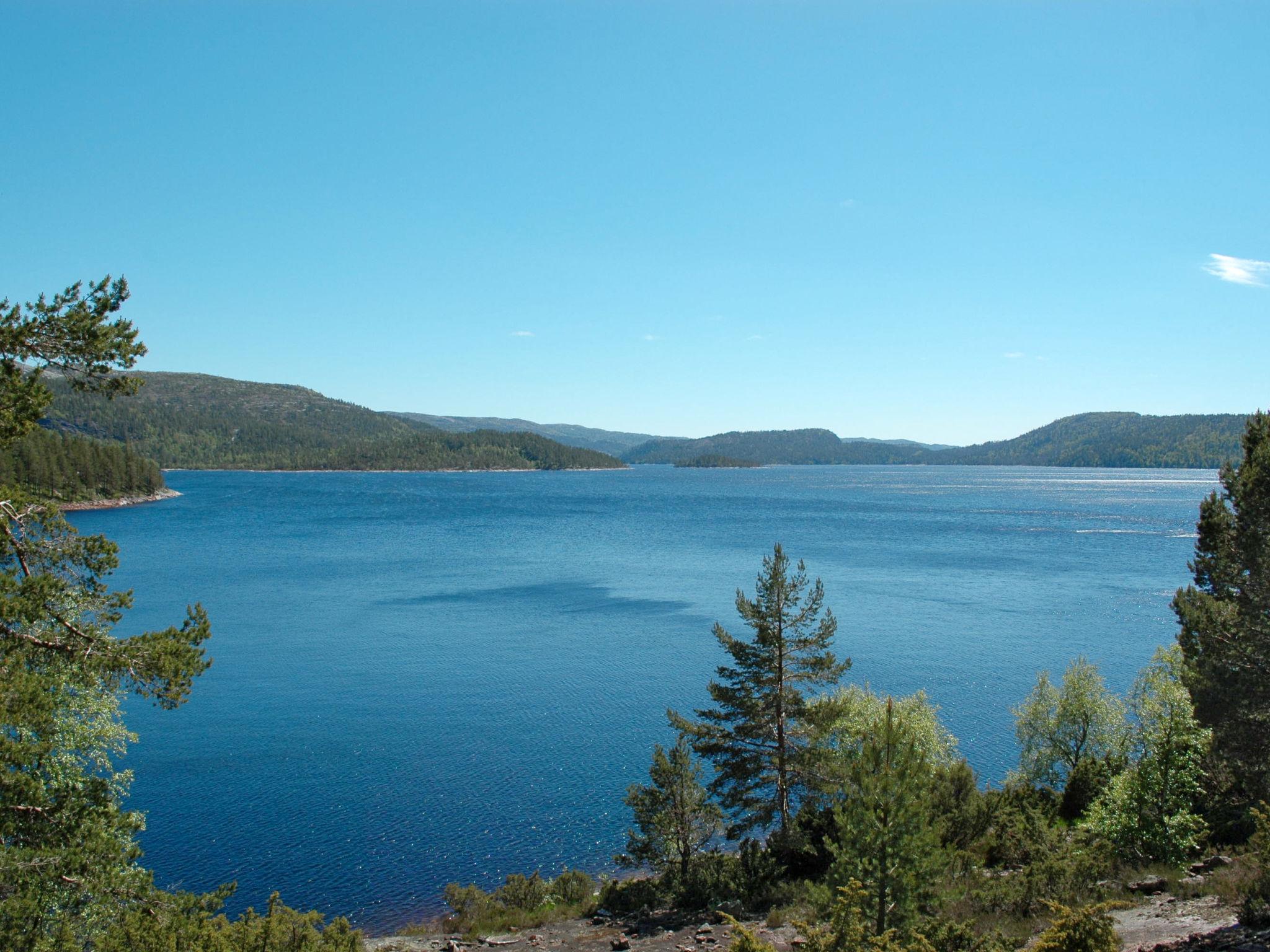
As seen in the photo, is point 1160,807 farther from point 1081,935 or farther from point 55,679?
point 55,679

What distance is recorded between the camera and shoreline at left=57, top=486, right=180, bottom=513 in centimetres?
13076

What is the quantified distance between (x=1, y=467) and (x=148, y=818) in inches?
4104

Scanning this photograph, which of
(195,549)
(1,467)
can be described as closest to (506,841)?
(195,549)

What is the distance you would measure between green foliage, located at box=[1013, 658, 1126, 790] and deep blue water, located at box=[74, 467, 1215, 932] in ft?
7.56

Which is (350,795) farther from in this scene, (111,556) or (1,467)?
(1,467)

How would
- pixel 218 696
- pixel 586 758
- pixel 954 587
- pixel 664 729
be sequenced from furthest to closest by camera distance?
pixel 954 587 → pixel 218 696 → pixel 664 729 → pixel 586 758

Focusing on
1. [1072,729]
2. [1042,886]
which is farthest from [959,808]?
[1072,729]

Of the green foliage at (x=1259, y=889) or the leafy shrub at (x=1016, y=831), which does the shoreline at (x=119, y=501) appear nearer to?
the leafy shrub at (x=1016, y=831)

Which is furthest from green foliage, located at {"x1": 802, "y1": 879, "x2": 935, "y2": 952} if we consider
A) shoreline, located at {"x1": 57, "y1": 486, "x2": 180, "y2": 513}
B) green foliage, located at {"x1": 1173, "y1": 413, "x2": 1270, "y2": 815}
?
shoreline, located at {"x1": 57, "y1": 486, "x2": 180, "y2": 513}

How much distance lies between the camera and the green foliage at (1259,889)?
14.1 meters

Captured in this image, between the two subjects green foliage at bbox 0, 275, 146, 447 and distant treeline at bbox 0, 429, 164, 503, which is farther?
distant treeline at bbox 0, 429, 164, 503

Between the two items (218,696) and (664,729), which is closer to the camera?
(664,729)

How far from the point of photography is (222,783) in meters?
32.0

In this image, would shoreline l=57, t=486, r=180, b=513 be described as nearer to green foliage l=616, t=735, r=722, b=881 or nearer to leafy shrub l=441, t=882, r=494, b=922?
leafy shrub l=441, t=882, r=494, b=922
